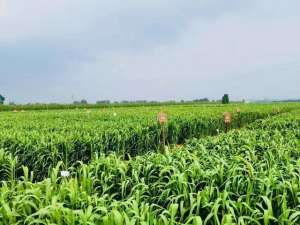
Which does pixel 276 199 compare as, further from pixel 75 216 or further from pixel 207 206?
pixel 75 216

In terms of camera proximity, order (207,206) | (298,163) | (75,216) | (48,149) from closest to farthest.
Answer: (75,216), (207,206), (298,163), (48,149)

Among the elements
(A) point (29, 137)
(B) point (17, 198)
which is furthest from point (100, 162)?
(A) point (29, 137)

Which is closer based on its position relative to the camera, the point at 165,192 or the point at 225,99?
the point at 165,192

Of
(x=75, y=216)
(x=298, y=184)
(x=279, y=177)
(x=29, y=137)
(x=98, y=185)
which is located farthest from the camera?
(x=29, y=137)

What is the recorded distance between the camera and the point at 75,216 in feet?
8.61

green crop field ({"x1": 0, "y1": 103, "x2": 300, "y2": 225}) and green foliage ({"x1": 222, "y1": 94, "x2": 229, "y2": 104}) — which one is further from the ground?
green foliage ({"x1": 222, "y1": 94, "x2": 229, "y2": 104})

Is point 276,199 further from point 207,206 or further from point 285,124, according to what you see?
point 285,124

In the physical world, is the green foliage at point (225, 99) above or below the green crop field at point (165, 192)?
above

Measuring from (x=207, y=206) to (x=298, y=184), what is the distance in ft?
3.32

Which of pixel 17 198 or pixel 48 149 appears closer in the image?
pixel 17 198

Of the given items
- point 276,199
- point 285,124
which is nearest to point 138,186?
point 276,199

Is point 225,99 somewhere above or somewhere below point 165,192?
above

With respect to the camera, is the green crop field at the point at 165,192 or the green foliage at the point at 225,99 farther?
the green foliage at the point at 225,99

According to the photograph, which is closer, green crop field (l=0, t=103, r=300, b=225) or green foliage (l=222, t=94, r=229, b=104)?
green crop field (l=0, t=103, r=300, b=225)
